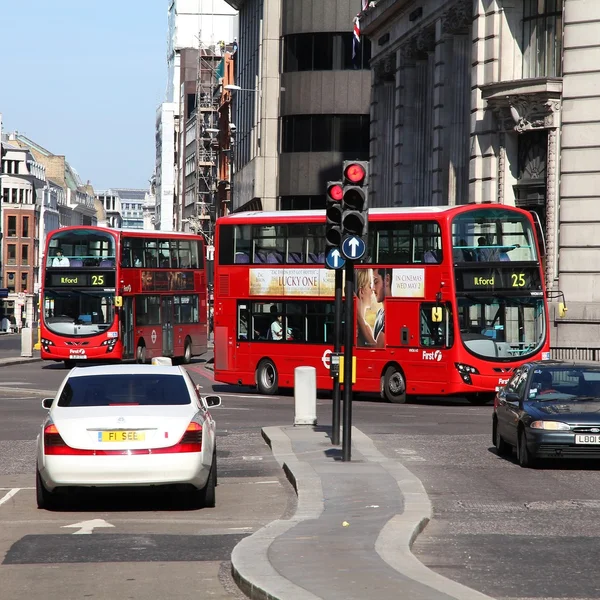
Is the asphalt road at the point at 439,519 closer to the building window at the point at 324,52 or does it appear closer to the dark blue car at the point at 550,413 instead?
the dark blue car at the point at 550,413

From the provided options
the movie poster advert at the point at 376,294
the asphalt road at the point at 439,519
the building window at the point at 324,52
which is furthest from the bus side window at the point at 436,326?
the building window at the point at 324,52

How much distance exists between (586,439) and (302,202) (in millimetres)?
57274

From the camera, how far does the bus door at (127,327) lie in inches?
1876

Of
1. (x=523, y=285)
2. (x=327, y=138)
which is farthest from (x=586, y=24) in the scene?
(x=327, y=138)

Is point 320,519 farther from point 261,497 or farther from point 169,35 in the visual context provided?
point 169,35

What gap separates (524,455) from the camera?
60.1 feet

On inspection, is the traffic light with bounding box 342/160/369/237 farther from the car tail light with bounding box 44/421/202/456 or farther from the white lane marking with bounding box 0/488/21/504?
the white lane marking with bounding box 0/488/21/504

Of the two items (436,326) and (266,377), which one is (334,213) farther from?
(266,377)

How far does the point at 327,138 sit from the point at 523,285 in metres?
42.1

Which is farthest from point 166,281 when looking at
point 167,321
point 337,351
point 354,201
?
point 354,201

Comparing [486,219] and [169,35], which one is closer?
[486,219]

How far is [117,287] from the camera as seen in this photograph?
4672cm

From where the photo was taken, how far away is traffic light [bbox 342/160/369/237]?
1761cm

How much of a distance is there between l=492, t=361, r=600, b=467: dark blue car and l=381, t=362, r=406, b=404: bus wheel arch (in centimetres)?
1222
